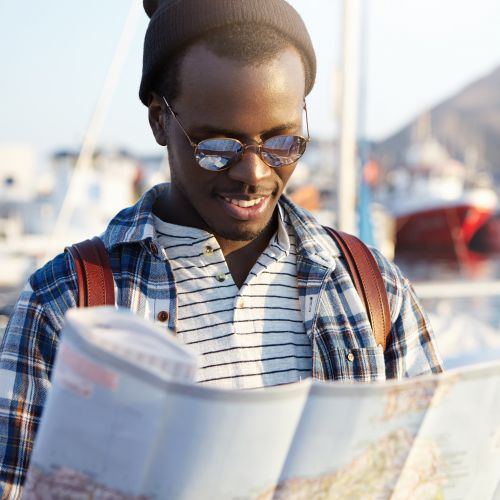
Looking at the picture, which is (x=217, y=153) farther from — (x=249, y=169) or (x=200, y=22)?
(x=200, y=22)

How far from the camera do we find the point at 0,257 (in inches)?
561

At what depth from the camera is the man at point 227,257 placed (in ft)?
4.40

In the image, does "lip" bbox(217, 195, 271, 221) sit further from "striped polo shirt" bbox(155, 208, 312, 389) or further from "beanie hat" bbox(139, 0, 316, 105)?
"beanie hat" bbox(139, 0, 316, 105)

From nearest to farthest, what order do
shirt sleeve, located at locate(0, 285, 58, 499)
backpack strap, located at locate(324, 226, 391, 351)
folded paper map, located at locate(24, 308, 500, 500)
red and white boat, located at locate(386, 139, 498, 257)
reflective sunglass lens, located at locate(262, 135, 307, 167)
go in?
folded paper map, located at locate(24, 308, 500, 500) < shirt sleeve, located at locate(0, 285, 58, 499) < reflective sunglass lens, located at locate(262, 135, 307, 167) < backpack strap, located at locate(324, 226, 391, 351) < red and white boat, located at locate(386, 139, 498, 257)

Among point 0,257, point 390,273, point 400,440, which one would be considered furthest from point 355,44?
point 0,257

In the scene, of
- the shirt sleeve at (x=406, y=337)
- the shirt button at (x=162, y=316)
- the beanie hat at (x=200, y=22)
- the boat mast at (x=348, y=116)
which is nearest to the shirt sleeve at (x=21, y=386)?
the shirt button at (x=162, y=316)

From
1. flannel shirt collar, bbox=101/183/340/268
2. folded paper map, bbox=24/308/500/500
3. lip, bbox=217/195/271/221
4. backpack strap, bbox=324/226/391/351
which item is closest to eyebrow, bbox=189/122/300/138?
lip, bbox=217/195/271/221

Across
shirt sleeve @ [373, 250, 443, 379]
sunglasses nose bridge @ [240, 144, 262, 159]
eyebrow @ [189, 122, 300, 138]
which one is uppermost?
eyebrow @ [189, 122, 300, 138]

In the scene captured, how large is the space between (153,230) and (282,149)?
0.31 metres

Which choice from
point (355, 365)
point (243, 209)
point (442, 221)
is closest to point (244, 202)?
point (243, 209)

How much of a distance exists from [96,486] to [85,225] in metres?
16.0

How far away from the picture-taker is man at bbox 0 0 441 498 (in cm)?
134

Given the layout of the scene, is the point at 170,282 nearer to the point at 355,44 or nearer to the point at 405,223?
the point at 355,44

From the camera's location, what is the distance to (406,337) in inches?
60.3
